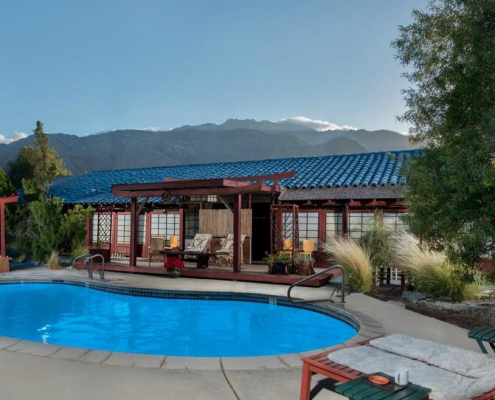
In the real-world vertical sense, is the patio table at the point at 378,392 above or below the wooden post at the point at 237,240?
below

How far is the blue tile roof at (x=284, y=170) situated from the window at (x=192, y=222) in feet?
4.67

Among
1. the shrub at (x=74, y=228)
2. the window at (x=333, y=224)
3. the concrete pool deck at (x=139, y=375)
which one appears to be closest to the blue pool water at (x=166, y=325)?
the concrete pool deck at (x=139, y=375)

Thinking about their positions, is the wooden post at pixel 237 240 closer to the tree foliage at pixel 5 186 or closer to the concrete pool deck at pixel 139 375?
the concrete pool deck at pixel 139 375

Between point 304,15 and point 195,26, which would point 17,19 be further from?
point 304,15

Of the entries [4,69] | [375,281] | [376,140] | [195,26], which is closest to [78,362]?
[375,281]

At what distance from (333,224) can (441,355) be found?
11284mm

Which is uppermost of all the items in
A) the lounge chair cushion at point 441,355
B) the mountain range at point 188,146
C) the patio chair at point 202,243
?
the mountain range at point 188,146

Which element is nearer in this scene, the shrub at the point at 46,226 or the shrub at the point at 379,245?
the shrub at the point at 379,245

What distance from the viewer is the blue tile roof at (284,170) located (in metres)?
14.1

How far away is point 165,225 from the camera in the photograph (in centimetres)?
1708

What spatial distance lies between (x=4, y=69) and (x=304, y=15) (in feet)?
68.1

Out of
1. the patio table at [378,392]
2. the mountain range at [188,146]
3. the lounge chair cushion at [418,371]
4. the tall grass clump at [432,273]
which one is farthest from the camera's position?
the mountain range at [188,146]

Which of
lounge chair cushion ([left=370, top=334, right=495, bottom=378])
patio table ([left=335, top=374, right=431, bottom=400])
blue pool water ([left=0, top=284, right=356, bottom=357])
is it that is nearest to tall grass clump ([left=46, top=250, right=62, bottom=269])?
blue pool water ([left=0, top=284, right=356, bottom=357])

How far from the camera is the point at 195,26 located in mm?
17203
